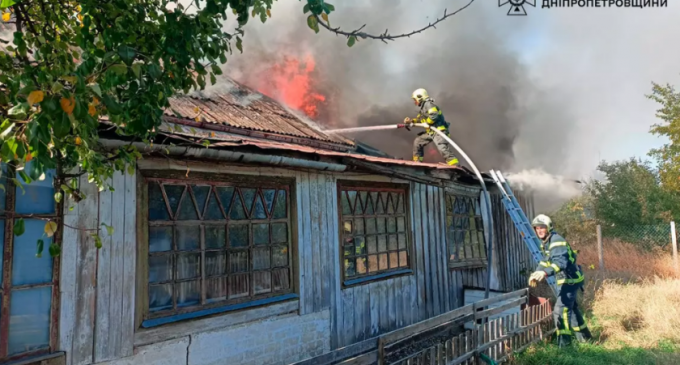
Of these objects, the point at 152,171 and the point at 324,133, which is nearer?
the point at 152,171

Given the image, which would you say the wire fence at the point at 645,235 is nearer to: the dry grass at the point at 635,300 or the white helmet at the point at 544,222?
the dry grass at the point at 635,300

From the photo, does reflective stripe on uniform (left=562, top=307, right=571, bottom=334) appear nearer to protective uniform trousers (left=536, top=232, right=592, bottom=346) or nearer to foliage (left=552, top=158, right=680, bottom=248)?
protective uniform trousers (left=536, top=232, right=592, bottom=346)

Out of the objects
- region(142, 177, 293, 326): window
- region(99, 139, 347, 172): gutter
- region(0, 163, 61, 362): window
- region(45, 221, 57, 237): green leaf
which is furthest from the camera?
region(142, 177, 293, 326): window

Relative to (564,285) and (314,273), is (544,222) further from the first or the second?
(314,273)

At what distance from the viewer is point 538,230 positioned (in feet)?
24.1

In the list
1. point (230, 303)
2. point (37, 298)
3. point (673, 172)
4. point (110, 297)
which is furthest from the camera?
point (673, 172)

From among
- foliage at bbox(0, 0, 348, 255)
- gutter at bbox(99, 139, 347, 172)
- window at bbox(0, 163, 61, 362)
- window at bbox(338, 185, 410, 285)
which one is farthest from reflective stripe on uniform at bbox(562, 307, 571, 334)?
window at bbox(0, 163, 61, 362)

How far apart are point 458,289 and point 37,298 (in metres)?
7.07

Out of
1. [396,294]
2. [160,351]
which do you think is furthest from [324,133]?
[160,351]

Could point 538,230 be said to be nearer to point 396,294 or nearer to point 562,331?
point 562,331

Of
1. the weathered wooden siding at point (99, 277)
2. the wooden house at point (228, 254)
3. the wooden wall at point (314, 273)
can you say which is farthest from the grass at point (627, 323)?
the weathered wooden siding at point (99, 277)

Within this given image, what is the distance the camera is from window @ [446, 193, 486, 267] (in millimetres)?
8781

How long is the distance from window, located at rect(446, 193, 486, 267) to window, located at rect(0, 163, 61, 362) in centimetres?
666

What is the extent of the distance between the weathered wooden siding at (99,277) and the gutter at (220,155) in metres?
0.37
